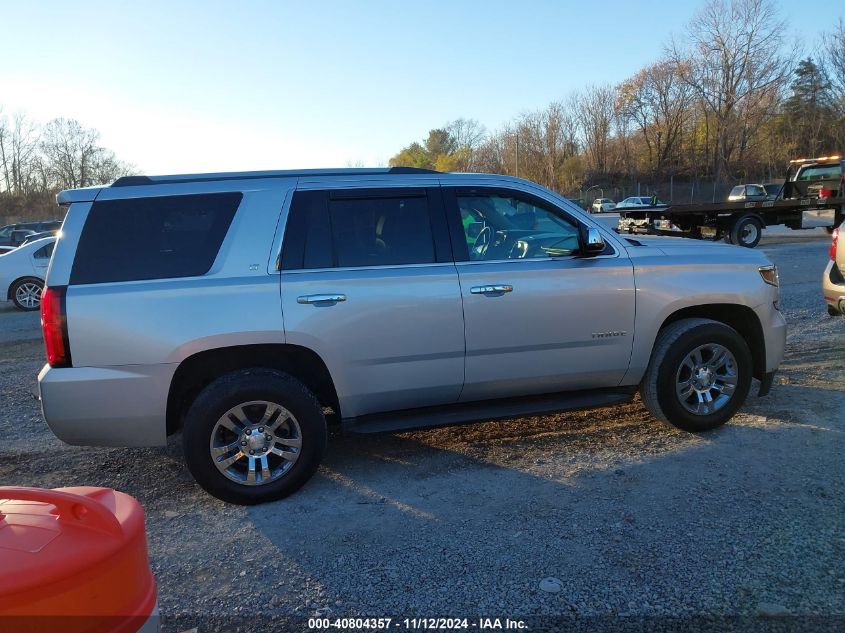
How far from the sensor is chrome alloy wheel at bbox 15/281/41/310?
42.1 feet

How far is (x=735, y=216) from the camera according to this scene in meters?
18.1

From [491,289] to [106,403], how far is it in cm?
238

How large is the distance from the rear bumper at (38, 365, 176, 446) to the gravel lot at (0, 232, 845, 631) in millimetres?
528

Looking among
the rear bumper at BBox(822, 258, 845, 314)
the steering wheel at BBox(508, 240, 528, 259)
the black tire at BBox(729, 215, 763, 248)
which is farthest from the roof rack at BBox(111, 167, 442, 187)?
the black tire at BBox(729, 215, 763, 248)

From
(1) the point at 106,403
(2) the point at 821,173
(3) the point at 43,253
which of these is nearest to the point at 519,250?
(1) the point at 106,403

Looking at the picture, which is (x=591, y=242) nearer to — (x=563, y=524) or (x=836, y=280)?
(x=563, y=524)

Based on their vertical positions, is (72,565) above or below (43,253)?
below

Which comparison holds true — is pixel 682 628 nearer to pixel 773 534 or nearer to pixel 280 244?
pixel 773 534

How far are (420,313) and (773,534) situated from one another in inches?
88.4

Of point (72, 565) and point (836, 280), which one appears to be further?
point (836, 280)

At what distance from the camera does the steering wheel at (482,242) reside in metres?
4.21

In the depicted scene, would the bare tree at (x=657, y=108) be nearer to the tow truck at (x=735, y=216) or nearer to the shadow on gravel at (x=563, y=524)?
the tow truck at (x=735, y=216)

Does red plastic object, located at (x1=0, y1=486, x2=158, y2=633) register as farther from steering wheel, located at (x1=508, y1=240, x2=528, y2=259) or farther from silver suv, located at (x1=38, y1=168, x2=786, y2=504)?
steering wheel, located at (x1=508, y1=240, x2=528, y2=259)

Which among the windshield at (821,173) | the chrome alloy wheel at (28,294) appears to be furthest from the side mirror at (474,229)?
the windshield at (821,173)
